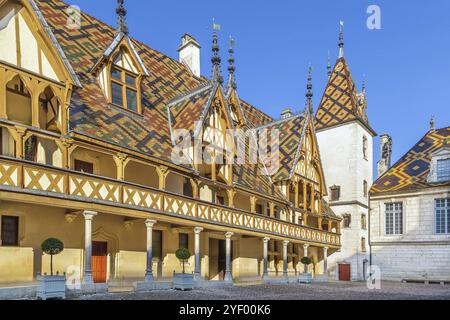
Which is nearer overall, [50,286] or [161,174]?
[50,286]

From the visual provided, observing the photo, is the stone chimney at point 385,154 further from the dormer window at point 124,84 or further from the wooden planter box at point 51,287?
the wooden planter box at point 51,287

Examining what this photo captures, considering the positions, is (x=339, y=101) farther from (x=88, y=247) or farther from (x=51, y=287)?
(x=51, y=287)

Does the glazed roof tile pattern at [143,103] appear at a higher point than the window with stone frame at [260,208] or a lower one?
higher

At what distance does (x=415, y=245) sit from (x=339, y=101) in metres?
11.6

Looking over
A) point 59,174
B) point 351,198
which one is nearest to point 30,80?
point 59,174

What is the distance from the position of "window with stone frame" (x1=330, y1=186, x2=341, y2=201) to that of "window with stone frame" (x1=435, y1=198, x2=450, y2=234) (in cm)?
631

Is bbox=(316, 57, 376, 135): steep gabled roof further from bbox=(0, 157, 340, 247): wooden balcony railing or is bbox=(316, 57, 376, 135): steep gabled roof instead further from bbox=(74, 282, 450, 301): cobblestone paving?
bbox=(74, 282, 450, 301): cobblestone paving

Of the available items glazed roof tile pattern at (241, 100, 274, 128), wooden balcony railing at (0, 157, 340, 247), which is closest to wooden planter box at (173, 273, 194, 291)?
wooden balcony railing at (0, 157, 340, 247)

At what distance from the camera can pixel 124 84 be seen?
18.2 meters

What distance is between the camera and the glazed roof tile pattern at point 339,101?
3488cm

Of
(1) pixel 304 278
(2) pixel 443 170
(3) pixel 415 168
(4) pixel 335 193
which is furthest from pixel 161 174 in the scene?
(3) pixel 415 168

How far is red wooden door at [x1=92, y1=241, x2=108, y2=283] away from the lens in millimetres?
16062

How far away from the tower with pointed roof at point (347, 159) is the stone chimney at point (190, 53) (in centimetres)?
1169

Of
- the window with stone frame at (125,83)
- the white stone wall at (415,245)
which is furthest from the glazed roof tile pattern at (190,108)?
the white stone wall at (415,245)
